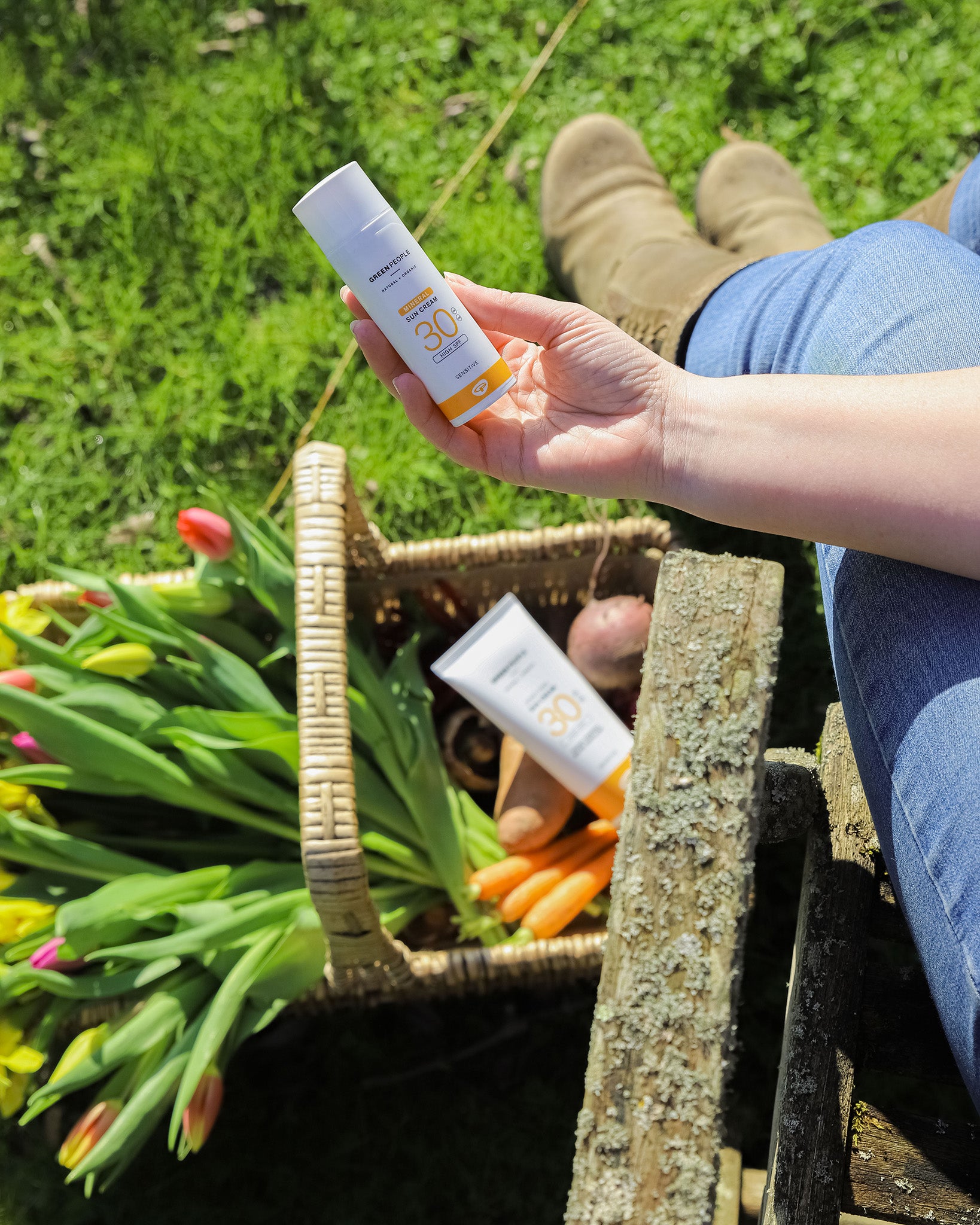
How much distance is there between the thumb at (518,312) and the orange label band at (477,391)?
0.14 feet

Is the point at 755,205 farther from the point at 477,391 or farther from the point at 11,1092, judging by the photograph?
the point at 11,1092

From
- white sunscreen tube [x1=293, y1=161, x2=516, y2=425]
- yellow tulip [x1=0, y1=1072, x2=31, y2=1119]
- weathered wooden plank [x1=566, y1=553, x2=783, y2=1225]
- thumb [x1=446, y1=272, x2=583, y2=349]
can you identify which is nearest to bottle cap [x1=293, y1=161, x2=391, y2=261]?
white sunscreen tube [x1=293, y1=161, x2=516, y2=425]

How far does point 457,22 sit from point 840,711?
1763 millimetres

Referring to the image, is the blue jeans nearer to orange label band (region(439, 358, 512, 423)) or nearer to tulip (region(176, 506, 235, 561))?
orange label band (region(439, 358, 512, 423))

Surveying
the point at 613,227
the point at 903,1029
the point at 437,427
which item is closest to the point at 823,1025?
the point at 903,1029

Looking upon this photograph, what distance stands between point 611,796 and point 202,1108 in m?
0.67

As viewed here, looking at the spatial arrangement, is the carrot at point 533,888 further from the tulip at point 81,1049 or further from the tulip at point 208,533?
the tulip at point 208,533

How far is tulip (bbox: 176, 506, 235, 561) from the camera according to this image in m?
1.22

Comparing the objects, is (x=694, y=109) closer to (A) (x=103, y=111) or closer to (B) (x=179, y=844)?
(A) (x=103, y=111)

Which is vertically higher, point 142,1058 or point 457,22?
point 457,22

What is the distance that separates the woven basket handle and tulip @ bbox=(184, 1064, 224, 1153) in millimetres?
189

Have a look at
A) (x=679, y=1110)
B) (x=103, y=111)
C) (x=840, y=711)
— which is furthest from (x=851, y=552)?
(x=103, y=111)

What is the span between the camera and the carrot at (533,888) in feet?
4.18

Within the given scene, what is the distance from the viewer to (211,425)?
72.9 inches
